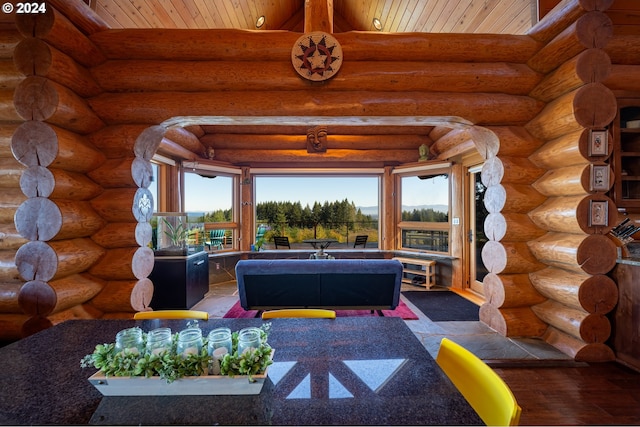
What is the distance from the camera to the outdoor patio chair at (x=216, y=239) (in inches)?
229

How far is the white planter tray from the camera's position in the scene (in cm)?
100

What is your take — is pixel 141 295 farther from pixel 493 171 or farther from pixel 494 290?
pixel 493 171

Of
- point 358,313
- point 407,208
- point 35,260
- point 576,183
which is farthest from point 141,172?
point 407,208

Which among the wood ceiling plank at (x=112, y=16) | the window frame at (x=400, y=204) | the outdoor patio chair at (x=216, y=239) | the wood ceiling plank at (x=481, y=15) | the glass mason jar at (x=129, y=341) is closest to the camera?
the glass mason jar at (x=129, y=341)

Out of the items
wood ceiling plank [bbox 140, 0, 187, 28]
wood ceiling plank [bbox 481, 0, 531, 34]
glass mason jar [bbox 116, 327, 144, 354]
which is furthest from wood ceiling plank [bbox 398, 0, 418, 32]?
glass mason jar [bbox 116, 327, 144, 354]

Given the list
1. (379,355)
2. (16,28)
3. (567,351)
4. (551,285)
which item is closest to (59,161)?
(16,28)

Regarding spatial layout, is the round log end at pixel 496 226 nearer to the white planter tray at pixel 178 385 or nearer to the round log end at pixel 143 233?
the white planter tray at pixel 178 385

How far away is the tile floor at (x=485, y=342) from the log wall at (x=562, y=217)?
129mm

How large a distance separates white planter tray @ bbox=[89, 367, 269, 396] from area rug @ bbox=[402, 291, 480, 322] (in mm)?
3433

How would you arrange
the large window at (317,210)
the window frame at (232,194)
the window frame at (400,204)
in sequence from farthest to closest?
the large window at (317,210)
the window frame at (232,194)
the window frame at (400,204)

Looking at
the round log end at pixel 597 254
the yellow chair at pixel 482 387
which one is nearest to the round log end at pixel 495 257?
the round log end at pixel 597 254

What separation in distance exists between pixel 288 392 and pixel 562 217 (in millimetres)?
3244

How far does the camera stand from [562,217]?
282 centimetres

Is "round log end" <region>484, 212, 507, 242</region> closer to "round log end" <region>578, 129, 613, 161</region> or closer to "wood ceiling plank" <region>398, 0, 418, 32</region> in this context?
"round log end" <region>578, 129, 613, 161</region>
